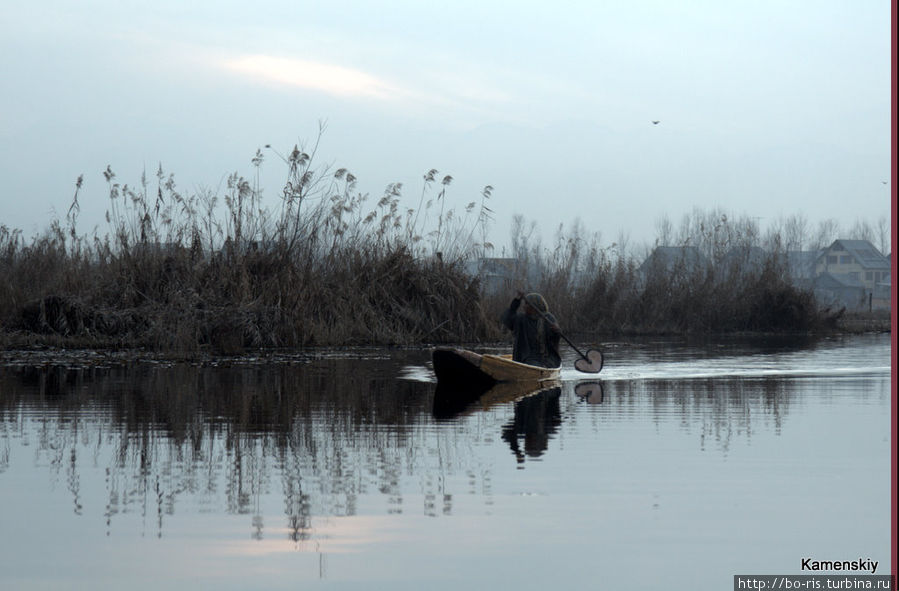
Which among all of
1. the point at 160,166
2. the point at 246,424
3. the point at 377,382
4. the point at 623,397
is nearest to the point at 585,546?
the point at 246,424

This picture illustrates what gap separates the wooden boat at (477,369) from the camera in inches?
634

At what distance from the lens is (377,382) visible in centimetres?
1675

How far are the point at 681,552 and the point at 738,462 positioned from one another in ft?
10.3

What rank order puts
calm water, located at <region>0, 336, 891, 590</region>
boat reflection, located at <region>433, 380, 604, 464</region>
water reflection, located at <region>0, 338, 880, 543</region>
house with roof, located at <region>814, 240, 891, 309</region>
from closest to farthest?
1. calm water, located at <region>0, 336, 891, 590</region>
2. water reflection, located at <region>0, 338, 880, 543</region>
3. boat reflection, located at <region>433, 380, 604, 464</region>
4. house with roof, located at <region>814, 240, 891, 309</region>

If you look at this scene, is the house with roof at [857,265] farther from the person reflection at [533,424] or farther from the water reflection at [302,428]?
the person reflection at [533,424]

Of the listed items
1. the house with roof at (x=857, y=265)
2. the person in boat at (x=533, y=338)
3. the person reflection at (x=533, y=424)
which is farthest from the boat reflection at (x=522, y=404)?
the house with roof at (x=857, y=265)

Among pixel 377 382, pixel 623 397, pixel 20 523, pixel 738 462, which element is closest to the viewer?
pixel 20 523

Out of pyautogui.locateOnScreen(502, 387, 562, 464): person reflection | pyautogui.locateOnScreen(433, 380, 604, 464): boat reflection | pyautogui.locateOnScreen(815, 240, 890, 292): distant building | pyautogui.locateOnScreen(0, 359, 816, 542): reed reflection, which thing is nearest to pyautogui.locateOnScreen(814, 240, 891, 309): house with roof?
pyautogui.locateOnScreen(815, 240, 890, 292): distant building

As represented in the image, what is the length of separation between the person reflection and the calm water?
0.15ft

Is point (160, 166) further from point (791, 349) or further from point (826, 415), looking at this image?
point (826, 415)

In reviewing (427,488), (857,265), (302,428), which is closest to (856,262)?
(857,265)

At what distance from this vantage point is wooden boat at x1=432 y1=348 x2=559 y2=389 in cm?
1611

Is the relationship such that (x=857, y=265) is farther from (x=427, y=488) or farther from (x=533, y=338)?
(x=427, y=488)

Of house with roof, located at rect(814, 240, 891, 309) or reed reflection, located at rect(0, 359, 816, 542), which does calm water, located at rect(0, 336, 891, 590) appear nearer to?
reed reflection, located at rect(0, 359, 816, 542)
